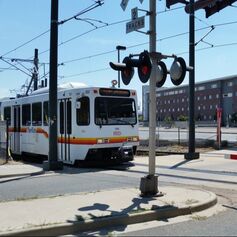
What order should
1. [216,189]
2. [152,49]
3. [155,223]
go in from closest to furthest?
[155,223]
[152,49]
[216,189]

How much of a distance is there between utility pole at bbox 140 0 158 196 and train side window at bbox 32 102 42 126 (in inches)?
410

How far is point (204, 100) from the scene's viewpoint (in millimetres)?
139250

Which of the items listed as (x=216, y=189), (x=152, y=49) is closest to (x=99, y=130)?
(x=216, y=189)

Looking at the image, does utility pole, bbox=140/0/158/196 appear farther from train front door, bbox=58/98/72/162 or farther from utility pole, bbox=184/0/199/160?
utility pole, bbox=184/0/199/160

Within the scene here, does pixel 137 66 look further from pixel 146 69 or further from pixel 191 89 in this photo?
pixel 191 89

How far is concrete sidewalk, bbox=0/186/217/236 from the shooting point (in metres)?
Result: 7.10

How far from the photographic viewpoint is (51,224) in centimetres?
711

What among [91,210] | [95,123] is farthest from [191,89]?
[91,210]

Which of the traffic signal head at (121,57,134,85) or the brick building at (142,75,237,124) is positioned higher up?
the brick building at (142,75,237,124)

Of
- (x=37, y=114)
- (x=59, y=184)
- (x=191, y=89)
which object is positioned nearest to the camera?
(x=59, y=184)

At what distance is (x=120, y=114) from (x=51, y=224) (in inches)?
426

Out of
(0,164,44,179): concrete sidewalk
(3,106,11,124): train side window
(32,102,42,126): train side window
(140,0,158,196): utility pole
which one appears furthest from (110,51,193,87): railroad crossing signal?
(3,106,11,124): train side window

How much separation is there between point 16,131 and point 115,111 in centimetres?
629

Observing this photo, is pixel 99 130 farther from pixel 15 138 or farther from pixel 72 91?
pixel 15 138
